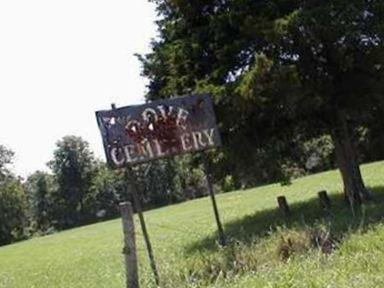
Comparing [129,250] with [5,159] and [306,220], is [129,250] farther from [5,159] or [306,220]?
[5,159]

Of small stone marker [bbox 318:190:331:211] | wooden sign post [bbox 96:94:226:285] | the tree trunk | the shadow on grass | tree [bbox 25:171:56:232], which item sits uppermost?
tree [bbox 25:171:56:232]

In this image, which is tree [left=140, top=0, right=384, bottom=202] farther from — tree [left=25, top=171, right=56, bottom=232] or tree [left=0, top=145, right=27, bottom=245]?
tree [left=25, top=171, right=56, bottom=232]

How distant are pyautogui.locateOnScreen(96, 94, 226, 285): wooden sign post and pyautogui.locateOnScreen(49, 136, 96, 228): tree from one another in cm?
7143

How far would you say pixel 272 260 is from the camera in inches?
452

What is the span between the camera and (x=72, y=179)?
91.4 m

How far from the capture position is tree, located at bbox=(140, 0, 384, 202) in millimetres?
16859

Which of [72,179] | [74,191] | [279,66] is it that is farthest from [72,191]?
[279,66]

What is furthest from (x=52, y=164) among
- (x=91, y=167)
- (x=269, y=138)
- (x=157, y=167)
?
(x=269, y=138)

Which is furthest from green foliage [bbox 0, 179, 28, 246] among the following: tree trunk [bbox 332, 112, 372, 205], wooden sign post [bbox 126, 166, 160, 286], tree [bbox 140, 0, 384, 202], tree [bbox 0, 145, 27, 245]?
wooden sign post [bbox 126, 166, 160, 286]

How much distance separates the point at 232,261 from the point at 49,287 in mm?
7386

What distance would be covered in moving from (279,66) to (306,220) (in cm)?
416

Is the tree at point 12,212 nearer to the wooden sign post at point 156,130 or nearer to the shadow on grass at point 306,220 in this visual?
the shadow on grass at point 306,220

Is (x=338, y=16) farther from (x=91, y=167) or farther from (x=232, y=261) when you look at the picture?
(x=91, y=167)

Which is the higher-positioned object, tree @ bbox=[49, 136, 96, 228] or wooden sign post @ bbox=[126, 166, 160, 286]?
tree @ bbox=[49, 136, 96, 228]
